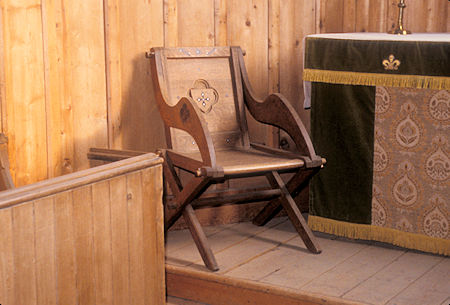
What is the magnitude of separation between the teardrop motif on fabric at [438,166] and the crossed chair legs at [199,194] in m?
0.50

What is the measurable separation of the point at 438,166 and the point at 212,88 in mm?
1131

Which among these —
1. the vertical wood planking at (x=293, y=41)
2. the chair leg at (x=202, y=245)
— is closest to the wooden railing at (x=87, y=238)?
the chair leg at (x=202, y=245)

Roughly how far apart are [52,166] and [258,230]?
3.61ft

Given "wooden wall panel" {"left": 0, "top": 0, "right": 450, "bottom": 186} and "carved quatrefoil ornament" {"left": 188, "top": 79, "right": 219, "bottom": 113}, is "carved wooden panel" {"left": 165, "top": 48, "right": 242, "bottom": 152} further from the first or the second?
"wooden wall panel" {"left": 0, "top": 0, "right": 450, "bottom": 186}

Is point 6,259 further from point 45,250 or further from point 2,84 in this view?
point 2,84

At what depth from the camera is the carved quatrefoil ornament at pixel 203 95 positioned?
3.39 meters

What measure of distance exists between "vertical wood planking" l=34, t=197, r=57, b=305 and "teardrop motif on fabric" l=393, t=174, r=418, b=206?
5.57 feet

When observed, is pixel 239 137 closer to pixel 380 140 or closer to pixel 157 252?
pixel 380 140

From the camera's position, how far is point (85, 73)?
10.3 ft

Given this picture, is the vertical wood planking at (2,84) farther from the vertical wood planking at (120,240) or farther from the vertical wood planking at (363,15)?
the vertical wood planking at (363,15)

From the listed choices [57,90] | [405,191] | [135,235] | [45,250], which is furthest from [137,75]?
[45,250]

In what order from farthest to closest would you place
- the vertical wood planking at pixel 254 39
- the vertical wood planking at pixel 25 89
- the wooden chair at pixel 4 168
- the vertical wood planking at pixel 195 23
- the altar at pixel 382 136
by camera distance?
the vertical wood planking at pixel 254 39, the vertical wood planking at pixel 195 23, the altar at pixel 382 136, the vertical wood planking at pixel 25 89, the wooden chair at pixel 4 168

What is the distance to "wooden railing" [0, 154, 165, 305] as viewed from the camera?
1.97 m

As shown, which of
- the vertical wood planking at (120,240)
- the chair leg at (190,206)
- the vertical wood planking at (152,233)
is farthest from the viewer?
the chair leg at (190,206)
